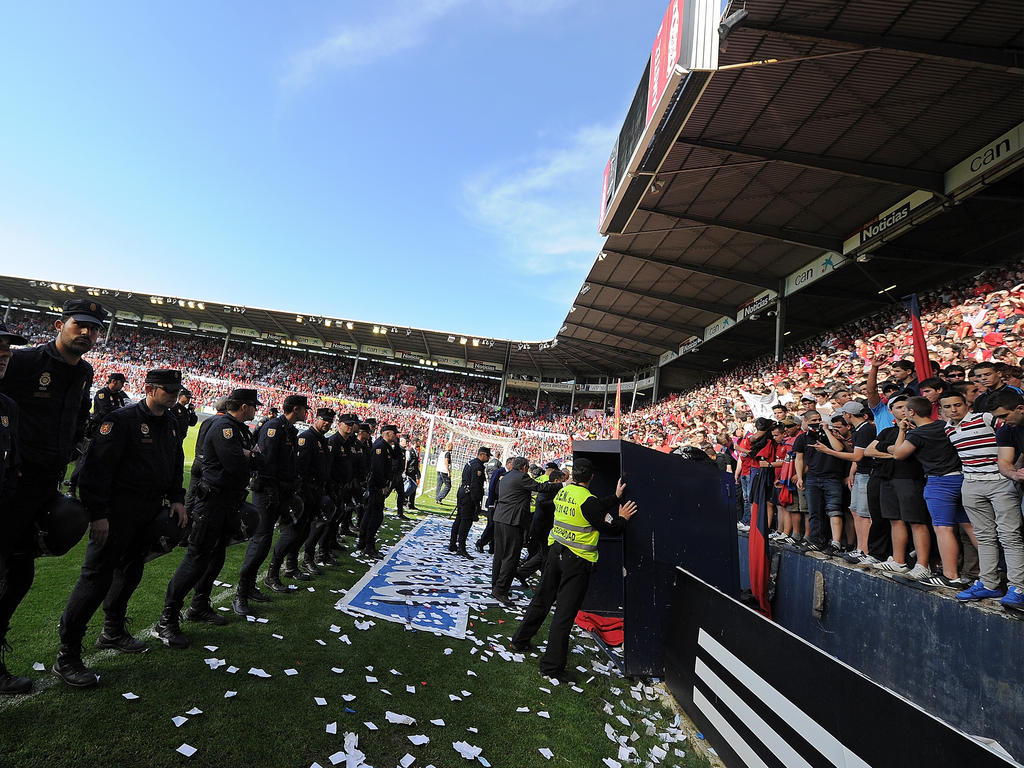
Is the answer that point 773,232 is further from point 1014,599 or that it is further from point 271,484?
point 271,484

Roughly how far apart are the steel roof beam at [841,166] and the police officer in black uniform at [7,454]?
12.0 metres

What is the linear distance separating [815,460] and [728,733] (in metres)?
3.74

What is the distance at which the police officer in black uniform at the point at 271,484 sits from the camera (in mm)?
4477

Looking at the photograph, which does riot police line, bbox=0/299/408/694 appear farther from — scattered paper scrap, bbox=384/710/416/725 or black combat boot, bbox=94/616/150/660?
scattered paper scrap, bbox=384/710/416/725

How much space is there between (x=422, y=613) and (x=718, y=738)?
294 centimetres

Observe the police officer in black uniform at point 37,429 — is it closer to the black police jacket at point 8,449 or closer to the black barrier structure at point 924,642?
the black police jacket at point 8,449

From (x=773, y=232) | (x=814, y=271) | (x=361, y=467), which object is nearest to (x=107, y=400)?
(x=361, y=467)

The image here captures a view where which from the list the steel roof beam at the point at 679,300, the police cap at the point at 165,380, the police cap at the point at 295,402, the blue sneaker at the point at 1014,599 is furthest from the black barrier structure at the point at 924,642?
the steel roof beam at the point at 679,300

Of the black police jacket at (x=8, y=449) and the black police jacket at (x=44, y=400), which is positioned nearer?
the black police jacket at (x=8, y=449)

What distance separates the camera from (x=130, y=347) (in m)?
39.4

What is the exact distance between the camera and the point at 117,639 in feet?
10.9

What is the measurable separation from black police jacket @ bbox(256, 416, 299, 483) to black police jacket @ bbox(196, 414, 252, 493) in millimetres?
618

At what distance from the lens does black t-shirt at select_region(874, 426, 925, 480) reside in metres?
4.45

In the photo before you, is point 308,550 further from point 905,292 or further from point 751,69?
point 905,292
